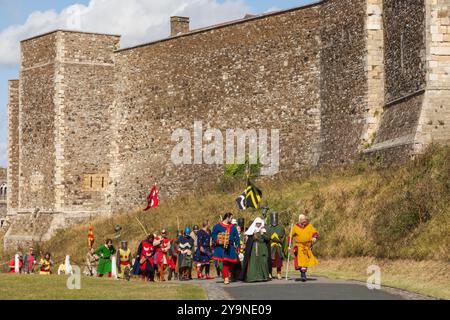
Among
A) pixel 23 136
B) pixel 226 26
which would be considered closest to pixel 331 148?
pixel 226 26

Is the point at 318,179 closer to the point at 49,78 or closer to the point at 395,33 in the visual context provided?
the point at 395,33

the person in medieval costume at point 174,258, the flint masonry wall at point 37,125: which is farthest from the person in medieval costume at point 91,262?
the flint masonry wall at point 37,125

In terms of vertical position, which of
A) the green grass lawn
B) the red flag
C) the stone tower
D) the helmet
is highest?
the stone tower

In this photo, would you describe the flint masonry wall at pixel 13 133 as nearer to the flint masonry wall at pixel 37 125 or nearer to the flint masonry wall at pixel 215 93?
the flint masonry wall at pixel 37 125

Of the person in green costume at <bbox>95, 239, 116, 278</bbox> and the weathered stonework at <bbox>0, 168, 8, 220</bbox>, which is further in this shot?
the weathered stonework at <bbox>0, 168, 8, 220</bbox>

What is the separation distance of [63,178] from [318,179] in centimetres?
1583

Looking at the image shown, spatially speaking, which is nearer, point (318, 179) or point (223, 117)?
point (318, 179)

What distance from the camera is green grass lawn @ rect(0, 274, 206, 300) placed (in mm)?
19609

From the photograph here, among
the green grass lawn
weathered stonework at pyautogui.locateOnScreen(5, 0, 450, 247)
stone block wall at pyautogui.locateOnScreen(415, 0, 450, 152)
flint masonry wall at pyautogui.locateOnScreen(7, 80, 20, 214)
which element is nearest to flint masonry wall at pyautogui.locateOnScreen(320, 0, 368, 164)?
weathered stonework at pyautogui.locateOnScreen(5, 0, 450, 247)

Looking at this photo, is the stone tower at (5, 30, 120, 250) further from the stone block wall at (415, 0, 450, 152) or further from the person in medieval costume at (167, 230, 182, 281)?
the stone block wall at (415, 0, 450, 152)

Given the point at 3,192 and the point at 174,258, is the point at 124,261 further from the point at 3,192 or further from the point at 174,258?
the point at 3,192

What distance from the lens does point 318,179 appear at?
3453 cm

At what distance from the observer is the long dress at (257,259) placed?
24562 millimetres
